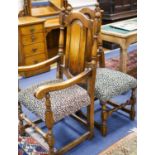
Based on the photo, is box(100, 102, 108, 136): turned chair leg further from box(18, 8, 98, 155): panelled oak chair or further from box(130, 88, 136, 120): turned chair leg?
box(130, 88, 136, 120): turned chair leg

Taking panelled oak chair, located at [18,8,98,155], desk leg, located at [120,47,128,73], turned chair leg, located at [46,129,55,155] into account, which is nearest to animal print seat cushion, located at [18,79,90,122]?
panelled oak chair, located at [18,8,98,155]

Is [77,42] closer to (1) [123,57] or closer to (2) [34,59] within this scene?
(1) [123,57]

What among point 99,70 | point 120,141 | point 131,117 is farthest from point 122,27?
point 120,141

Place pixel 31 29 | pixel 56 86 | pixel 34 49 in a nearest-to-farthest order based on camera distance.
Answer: pixel 56 86 → pixel 31 29 → pixel 34 49

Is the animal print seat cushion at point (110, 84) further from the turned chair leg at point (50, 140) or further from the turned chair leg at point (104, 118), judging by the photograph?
the turned chair leg at point (50, 140)

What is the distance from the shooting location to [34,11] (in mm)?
3648

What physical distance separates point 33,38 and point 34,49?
6.2 inches

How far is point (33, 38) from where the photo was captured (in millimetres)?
3230

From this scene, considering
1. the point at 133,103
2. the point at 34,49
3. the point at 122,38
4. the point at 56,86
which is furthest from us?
the point at 34,49

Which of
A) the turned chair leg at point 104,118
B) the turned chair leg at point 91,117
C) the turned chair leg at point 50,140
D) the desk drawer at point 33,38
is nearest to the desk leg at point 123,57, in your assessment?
the turned chair leg at point 104,118

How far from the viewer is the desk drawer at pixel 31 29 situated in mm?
3100

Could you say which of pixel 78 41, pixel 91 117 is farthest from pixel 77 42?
pixel 91 117

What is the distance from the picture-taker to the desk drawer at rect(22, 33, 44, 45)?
3.16 metres

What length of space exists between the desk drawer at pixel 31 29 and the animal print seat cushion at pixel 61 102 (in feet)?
4.66
